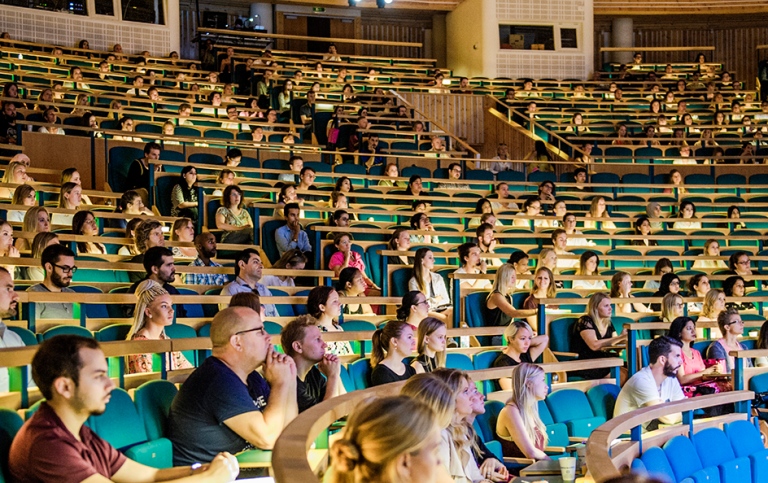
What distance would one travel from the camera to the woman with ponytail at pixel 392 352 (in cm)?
337

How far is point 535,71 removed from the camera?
14039mm

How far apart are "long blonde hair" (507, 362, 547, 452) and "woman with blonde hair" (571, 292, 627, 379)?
1588 millimetres

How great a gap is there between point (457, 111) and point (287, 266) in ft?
23.9

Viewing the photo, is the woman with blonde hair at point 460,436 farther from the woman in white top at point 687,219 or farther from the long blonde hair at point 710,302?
the woman in white top at point 687,219

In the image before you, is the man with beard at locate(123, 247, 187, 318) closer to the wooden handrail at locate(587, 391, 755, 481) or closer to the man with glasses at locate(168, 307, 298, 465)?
the man with glasses at locate(168, 307, 298, 465)

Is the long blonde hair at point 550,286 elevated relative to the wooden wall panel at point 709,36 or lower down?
lower down

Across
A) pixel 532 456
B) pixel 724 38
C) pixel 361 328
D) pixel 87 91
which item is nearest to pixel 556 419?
pixel 532 456

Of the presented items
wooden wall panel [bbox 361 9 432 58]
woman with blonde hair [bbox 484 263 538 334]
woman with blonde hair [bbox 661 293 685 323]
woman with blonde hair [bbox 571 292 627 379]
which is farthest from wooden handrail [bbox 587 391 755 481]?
wooden wall panel [bbox 361 9 432 58]

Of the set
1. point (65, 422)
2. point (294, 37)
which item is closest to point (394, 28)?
point (294, 37)

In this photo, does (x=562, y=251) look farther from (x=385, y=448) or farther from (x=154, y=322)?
(x=385, y=448)

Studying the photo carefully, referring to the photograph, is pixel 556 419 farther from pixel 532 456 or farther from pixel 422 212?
pixel 422 212

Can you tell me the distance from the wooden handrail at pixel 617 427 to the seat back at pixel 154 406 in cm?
110

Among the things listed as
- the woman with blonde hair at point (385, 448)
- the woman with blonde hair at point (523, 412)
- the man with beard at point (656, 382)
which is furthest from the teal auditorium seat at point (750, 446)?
the woman with blonde hair at point (385, 448)

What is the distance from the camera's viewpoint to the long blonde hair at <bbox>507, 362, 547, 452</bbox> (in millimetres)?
3418
